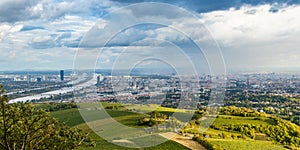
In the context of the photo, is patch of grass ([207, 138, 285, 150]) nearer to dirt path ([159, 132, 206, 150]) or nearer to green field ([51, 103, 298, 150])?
green field ([51, 103, 298, 150])

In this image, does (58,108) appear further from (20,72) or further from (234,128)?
(20,72)

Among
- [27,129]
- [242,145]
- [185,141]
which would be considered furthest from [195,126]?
[27,129]

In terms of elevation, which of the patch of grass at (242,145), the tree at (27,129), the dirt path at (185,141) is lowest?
→ the patch of grass at (242,145)

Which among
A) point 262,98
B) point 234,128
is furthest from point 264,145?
point 262,98

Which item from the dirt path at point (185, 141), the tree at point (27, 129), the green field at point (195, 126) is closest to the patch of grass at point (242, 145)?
the green field at point (195, 126)

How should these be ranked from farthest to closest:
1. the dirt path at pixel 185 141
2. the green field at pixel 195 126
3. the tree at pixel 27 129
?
the dirt path at pixel 185 141
the green field at pixel 195 126
the tree at pixel 27 129

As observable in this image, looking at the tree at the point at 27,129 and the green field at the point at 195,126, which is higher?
the tree at the point at 27,129

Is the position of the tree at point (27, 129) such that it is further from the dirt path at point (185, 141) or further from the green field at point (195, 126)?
the dirt path at point (185, 141)
